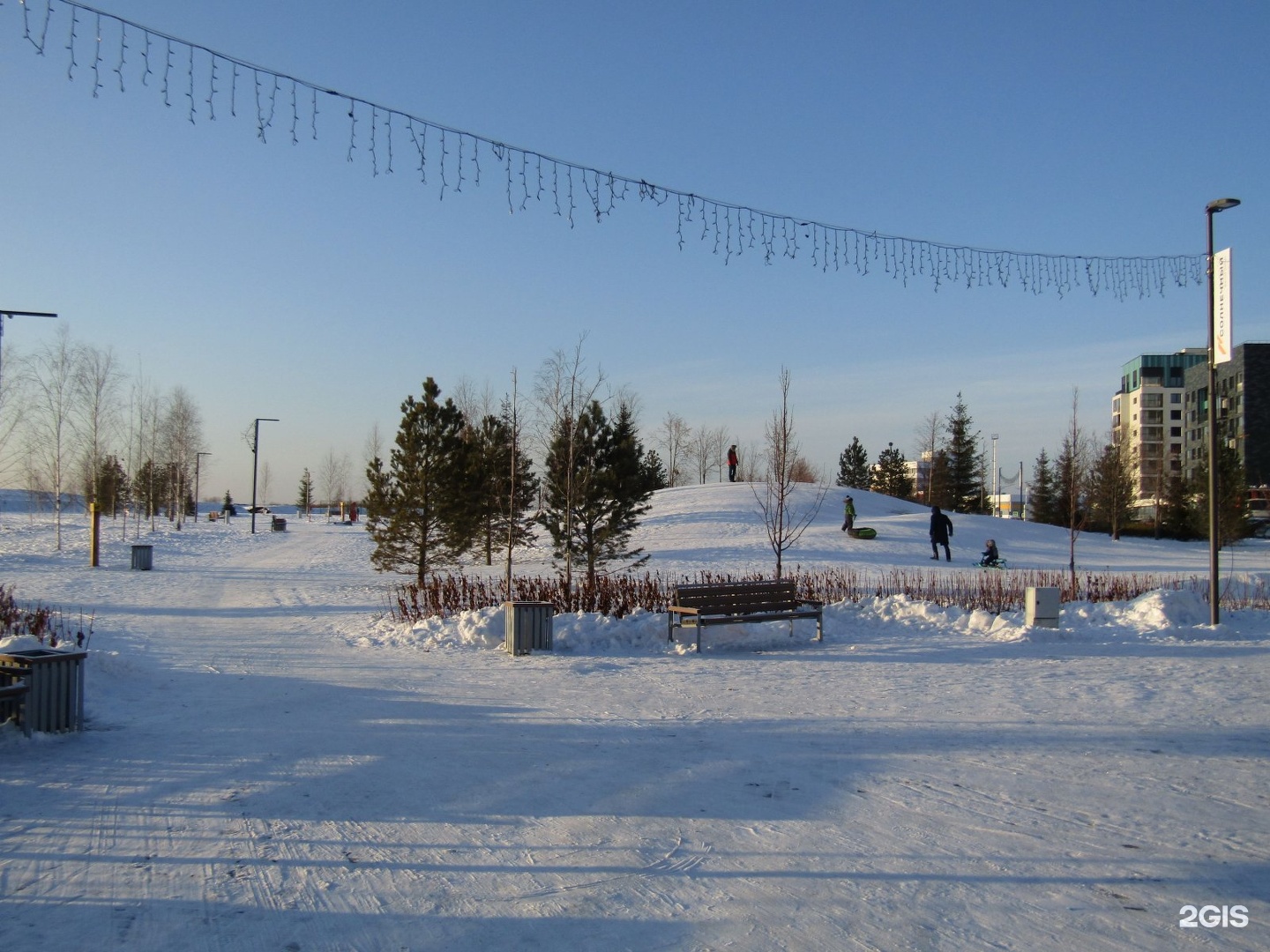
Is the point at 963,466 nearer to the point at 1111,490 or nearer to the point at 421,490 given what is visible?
the point at 1111,490

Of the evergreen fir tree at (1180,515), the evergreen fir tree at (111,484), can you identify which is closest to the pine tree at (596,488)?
the evergreen fir tree at (1180,515)

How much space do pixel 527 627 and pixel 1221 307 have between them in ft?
39.3

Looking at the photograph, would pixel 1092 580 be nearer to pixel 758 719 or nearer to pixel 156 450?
pixel 758 719

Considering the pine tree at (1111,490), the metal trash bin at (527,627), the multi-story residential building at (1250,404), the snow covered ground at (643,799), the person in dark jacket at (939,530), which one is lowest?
Result: the snow covered ground at (643,799)

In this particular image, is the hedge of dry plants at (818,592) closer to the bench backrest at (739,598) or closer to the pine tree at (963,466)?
the bench backrest at (739,598)

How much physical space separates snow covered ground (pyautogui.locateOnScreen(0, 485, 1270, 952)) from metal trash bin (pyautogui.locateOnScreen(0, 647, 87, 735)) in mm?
169

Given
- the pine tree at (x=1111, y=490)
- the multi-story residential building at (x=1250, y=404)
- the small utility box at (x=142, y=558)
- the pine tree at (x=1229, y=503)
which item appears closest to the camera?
the small utility box at (x=142, y=558)

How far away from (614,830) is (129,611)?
601 inches

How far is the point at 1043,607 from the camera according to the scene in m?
14.1

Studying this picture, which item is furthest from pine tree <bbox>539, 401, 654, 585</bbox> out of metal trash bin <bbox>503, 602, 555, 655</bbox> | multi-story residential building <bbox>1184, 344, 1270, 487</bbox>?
multi-story residential building <bbox>1184, 344, 1270, 487</bbox>

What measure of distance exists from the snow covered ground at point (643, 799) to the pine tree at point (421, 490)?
33.2 feet

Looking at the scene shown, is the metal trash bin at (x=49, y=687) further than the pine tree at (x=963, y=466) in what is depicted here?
No

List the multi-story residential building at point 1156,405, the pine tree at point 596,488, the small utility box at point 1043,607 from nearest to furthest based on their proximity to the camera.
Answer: the small utility box at point 1043,607, the pine tree at point 596,488, the multi-story residential building at point 1156,405

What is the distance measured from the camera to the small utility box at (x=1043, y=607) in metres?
14.1
